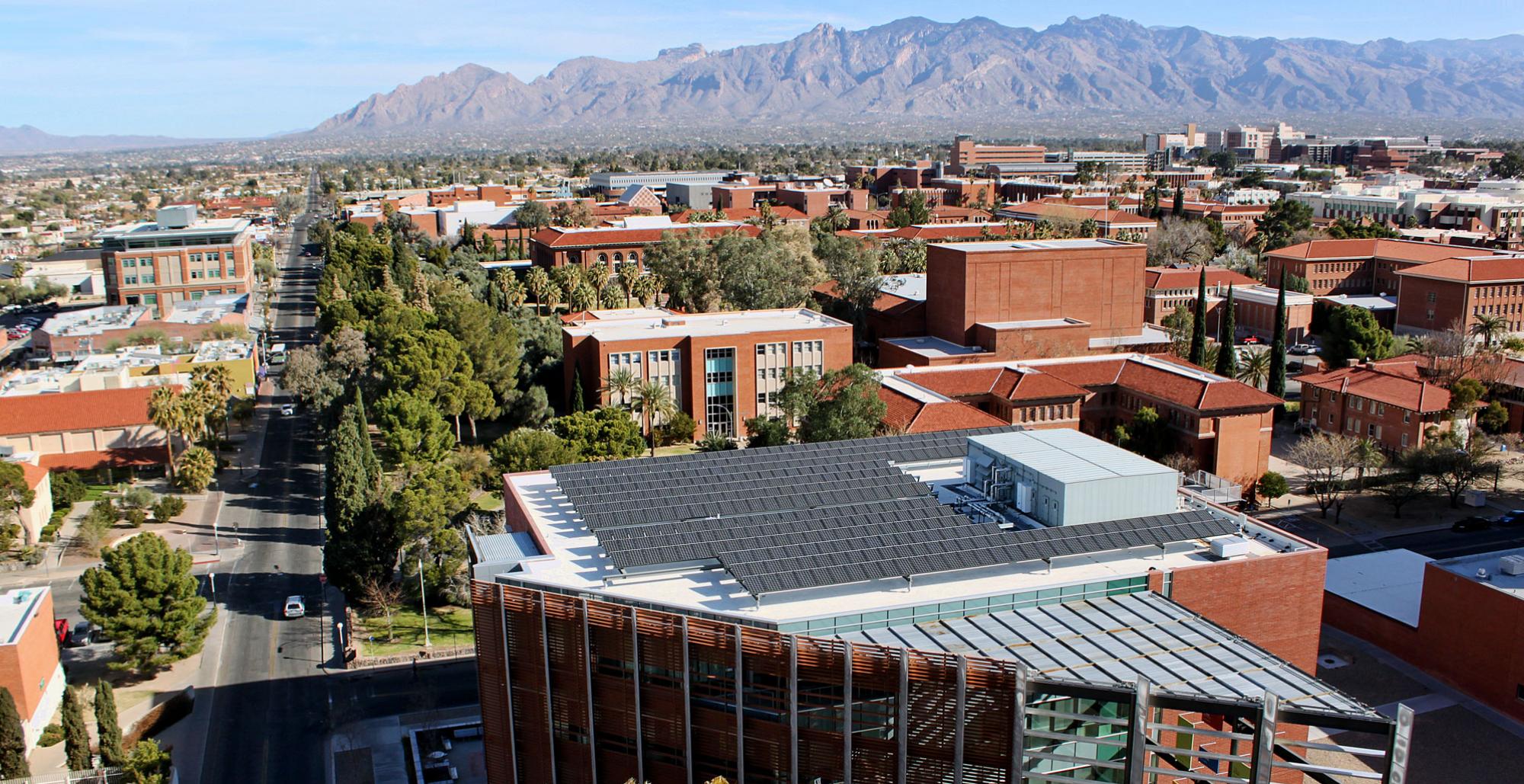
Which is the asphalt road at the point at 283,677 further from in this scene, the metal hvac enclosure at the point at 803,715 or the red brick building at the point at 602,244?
the red brick building at the point at 602,244

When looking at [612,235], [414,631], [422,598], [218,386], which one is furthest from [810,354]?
[612,235]

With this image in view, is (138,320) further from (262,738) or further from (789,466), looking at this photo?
(789,466)

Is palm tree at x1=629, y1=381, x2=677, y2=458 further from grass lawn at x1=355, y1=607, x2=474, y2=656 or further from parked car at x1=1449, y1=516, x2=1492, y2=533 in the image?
parked car at x1=1449, y1=516, x2=1492, y2=533

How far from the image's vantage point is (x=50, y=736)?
133ft

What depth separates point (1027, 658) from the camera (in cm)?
2777

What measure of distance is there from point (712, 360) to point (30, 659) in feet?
132

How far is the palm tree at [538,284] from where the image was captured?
347 ft

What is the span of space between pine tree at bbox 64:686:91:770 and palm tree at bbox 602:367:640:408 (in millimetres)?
37098

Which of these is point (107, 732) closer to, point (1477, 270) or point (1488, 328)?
point (1488, 328)

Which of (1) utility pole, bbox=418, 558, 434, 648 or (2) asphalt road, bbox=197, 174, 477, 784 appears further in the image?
(1) utility pole, bbox=418, 558, 434, 648

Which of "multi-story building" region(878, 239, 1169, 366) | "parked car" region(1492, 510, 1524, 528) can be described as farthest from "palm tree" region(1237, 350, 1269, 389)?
"parked car" region(1492, 510, 1524, 528)

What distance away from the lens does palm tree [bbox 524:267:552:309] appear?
Answer: 106m

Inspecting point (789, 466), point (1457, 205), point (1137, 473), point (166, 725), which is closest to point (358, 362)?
point (166, 725)

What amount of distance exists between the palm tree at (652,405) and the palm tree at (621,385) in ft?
1.22
